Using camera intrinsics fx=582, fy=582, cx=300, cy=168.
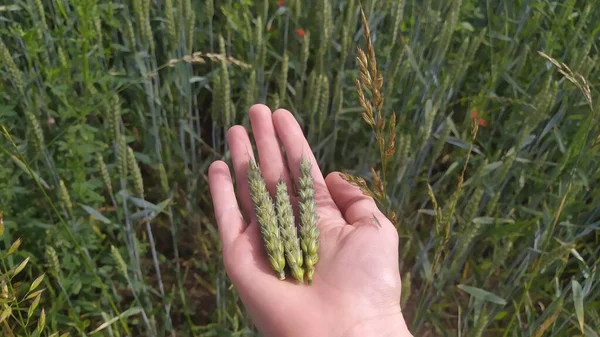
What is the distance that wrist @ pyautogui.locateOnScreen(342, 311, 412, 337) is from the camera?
3.85 feet

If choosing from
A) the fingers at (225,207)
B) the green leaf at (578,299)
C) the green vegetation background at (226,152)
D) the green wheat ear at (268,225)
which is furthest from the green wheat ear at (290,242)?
the green leaf at (578,299)

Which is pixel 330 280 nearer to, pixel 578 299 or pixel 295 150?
pixel 295 150

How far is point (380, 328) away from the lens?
119 cm

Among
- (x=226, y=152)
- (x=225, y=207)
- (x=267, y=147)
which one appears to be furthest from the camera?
(x=226, y=152)

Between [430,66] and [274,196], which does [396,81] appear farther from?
[274,196]

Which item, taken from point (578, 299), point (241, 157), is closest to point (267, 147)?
point (241, 157)

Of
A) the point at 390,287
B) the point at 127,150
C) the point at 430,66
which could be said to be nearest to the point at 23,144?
the point at 127,150

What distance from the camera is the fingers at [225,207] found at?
1318 mm

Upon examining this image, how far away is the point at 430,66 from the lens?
1.65 m

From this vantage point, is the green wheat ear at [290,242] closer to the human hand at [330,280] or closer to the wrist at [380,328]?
the human hand at [330,280]

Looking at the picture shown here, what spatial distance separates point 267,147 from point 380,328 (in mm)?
526

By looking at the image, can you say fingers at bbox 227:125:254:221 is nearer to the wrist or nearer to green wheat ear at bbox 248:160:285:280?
green wheat ear at bbox 248:160:285:280

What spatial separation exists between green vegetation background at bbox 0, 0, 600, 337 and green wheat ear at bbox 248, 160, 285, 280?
26 centimetres

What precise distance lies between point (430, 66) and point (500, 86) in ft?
1.91
